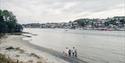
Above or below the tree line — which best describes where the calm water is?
below

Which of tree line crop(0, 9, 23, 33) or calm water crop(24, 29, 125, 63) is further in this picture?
tree line crop(0, 9, 23, 33)

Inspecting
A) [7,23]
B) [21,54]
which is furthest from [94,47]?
[7,23]

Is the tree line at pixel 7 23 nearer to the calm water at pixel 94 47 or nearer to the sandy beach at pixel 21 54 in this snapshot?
the calm water at pixel 94 47

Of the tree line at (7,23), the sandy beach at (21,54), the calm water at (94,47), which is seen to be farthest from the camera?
the tree line at (7,23)

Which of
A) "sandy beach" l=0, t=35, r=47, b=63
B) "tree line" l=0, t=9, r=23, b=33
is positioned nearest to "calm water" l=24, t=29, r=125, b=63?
"sandy beach" l=0, t=35, r=47, b=63

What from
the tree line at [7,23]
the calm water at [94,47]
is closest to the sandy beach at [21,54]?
the calm water at [94,47]

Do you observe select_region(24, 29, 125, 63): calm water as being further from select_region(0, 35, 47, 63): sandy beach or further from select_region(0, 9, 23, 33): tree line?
select_region(0, 9, 23, 33): tree line

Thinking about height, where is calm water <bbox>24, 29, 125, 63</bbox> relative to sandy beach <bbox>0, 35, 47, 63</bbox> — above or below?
below

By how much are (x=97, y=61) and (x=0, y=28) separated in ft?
289

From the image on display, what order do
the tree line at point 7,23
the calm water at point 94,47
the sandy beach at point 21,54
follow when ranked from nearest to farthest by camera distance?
1. the sandy beach at point 21,54
2. the calm water at point 94,47
3. the tree line at point 7,23

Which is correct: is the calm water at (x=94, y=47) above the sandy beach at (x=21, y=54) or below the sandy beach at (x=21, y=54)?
below

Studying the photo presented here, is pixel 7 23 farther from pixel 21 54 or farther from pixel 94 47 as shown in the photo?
pixel 21 54

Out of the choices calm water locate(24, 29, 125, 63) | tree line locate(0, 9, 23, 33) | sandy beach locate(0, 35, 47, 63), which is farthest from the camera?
tree line locate(0, 9, 23, 33)

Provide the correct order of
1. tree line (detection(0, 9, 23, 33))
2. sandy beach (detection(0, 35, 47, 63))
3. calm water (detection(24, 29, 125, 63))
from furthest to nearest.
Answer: tree line (detection(0, 9, 23, 33)) < calm water (detection(24, 29, 125, 63)) < sandy beach (detection(0, 35, 47, 63))
